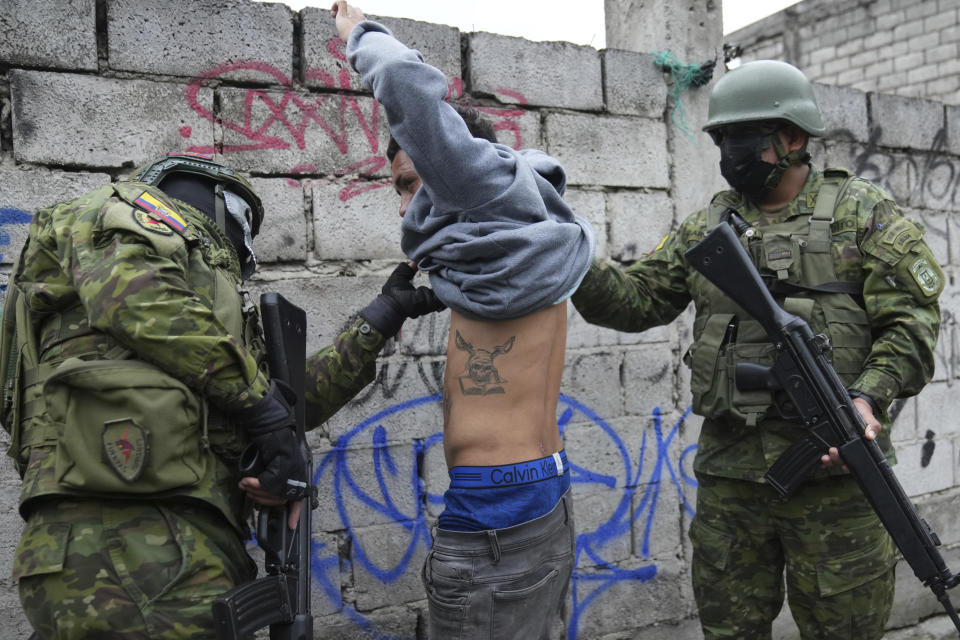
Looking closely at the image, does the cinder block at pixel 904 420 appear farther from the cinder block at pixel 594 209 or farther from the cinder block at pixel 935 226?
the cinder block at pixel 594 209

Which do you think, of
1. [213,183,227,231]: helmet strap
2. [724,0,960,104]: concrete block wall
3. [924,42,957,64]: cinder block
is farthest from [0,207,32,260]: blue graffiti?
[924,42,957,64]: cinder block

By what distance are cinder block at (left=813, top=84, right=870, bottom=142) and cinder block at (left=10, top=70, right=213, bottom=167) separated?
107 inches

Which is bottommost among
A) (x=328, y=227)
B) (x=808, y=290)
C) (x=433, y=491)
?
(x=433, y=491)

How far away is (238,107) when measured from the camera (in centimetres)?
264

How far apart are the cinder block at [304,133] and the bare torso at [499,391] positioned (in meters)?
1.13

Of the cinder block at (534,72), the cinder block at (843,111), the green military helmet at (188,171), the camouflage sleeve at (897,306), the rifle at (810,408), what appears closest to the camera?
the green military helmet at (188,171)

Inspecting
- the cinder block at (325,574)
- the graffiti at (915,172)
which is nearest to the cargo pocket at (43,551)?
the cinder block at (325,574)

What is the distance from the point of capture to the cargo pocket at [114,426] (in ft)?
5.38

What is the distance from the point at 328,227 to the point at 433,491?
102cm

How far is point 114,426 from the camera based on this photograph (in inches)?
64.9

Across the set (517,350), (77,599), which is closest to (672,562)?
(517,350)

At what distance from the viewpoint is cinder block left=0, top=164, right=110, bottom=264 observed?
2.37 m

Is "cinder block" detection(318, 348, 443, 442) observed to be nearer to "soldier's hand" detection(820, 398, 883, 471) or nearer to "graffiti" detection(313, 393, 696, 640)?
"graffiti" detection(313, 393, 696, 640)

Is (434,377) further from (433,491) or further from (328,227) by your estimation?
(328,227)
